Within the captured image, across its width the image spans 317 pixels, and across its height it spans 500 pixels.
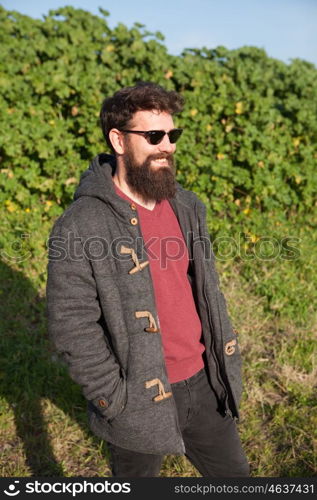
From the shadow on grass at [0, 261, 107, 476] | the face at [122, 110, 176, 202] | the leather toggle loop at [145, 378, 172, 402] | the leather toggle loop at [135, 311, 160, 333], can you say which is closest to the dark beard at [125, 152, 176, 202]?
the face at [122, 110, 176, 202]

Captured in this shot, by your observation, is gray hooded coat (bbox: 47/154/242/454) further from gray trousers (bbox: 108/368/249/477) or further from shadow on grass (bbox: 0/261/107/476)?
shadow on grass (bbox: 0/261/107/476)

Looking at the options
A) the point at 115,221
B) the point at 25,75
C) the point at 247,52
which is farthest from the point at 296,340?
the point at 247,52

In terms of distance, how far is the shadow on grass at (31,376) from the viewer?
155 inches

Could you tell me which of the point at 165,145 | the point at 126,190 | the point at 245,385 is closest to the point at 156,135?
the point at 165,145

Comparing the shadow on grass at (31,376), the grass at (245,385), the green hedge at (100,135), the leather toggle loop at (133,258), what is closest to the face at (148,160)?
the leather toggle loop at (133,258)

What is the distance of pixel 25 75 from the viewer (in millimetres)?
6586

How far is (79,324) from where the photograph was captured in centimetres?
236

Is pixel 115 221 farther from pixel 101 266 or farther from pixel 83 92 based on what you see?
pixel 83 92

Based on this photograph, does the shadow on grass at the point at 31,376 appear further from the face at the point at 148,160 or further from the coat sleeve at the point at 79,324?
the face at the point at 148,160

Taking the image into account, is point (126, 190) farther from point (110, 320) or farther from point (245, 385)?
point (245, 385)

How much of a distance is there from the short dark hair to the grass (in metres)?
2.61

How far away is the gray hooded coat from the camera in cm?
236

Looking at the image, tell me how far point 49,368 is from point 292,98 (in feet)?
17.7

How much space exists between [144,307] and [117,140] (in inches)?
37.6
